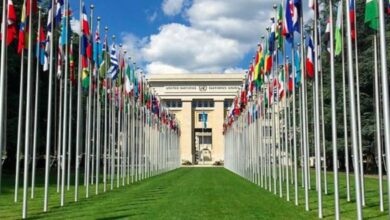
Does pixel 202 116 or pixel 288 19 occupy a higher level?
pixel 202 116

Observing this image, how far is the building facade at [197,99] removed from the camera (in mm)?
131450

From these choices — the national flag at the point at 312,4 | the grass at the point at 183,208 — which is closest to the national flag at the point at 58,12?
the grass at the point at 183,208

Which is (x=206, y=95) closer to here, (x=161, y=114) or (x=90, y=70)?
(x=161, y=114)

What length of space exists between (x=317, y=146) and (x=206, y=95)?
11655 centimetres

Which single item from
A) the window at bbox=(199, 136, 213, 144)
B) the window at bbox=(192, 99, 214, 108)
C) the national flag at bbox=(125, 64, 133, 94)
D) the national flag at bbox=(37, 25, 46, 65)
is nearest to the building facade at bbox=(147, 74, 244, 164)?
the window at bbox=(192, 99, 214, 108)

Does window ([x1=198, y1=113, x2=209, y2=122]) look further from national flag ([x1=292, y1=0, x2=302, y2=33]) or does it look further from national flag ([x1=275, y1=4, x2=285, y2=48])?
national flag ([x1=292, y1=0, x2=302, y2=33])

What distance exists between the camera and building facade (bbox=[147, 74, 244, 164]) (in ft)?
431

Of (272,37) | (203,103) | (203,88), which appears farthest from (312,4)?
(203,103)

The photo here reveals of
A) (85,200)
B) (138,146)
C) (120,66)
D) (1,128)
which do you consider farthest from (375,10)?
(138,146)

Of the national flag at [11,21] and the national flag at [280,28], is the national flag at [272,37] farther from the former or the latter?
the national flag at [11,21]

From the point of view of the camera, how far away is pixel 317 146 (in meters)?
18.0

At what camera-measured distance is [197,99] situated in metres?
135

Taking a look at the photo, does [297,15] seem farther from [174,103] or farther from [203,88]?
[174,103]

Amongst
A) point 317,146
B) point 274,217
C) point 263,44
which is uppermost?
point 263,44
